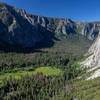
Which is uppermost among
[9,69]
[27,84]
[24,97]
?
[9,69]

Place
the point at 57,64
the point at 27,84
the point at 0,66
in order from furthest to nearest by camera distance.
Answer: the point at 57,64 → the point at 0,66 → the point at 27,84

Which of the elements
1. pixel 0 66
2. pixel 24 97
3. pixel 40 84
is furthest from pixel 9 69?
pixel 24 97

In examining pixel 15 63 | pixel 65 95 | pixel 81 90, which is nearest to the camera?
pixel 65 95

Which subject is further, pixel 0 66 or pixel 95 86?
pixel 0 66

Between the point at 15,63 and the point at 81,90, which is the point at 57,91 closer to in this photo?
the point at 81,90

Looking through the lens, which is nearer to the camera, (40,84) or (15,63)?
(40,84)

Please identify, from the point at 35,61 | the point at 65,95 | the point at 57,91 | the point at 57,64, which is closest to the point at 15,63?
the point at 35,61

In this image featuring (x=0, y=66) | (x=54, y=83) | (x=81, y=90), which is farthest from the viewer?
(x=0, y=66)

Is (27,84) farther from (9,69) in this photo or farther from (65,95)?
(9,69)

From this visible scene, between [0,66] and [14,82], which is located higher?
[0,66]
